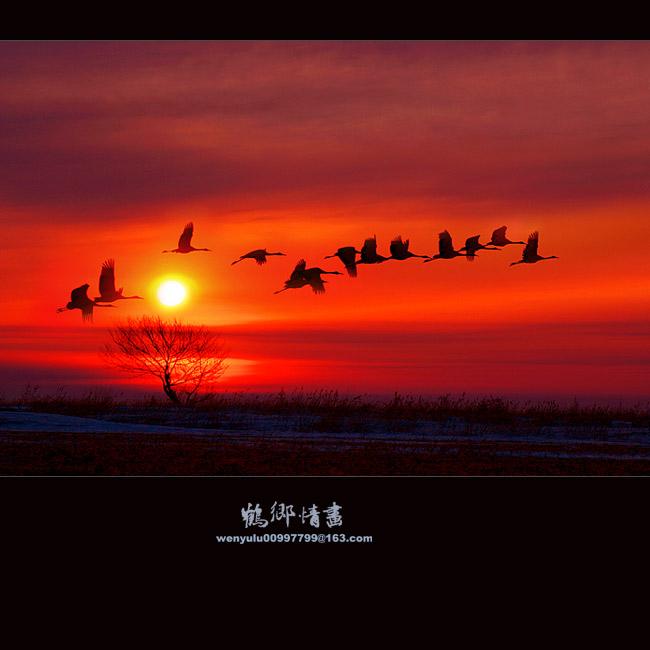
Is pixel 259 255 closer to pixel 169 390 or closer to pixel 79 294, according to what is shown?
pixel 79 294

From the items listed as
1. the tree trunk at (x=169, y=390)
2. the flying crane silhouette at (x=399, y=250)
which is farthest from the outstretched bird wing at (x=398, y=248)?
the tree trunk at (x=169, y=390)

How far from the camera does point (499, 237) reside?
74.3ft

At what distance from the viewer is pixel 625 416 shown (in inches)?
1184

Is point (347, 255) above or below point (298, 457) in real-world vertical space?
above

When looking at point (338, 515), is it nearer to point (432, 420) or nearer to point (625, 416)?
point (432, 420)

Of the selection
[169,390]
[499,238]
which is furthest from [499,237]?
[169,390]

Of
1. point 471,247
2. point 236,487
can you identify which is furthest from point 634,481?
point 471,247

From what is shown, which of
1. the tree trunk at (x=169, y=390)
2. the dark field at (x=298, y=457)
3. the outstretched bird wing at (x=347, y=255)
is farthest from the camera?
the tree trunk at (x=169, y=390)

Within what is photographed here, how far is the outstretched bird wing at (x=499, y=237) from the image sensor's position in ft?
73.0

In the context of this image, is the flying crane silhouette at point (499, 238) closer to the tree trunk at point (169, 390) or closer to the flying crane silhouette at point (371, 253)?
the flying crane silhouette at point (371, 253)

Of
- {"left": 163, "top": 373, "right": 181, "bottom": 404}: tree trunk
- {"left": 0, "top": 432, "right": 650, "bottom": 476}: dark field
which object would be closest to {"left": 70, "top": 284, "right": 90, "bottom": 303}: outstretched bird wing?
{"left": 0, "top": 432, "right": 650, "bottom": 476}: dark field

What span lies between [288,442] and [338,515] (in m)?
12.3

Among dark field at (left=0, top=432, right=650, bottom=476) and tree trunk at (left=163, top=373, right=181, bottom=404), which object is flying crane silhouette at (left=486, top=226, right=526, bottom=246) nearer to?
dark field at (left=0, top=432, right=650, bottom=476)
